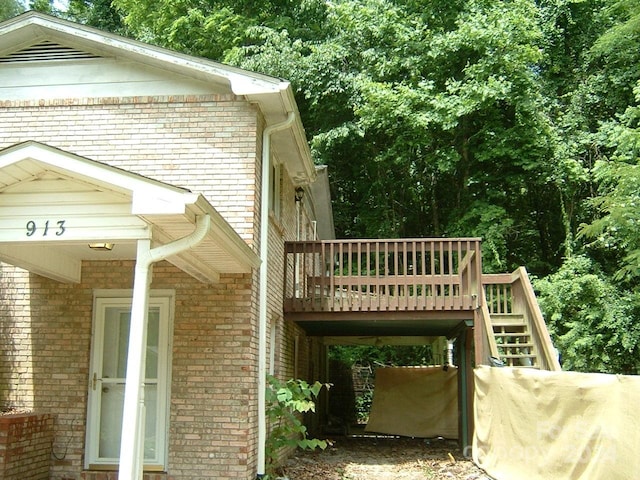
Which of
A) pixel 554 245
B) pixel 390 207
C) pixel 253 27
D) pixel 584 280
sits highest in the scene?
pixel 253 27

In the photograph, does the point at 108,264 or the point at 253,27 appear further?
the point at 253,27

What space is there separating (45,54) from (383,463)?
8437 millimetres

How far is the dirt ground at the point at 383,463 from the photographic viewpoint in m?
9.47

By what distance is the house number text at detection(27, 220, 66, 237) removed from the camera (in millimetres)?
5609

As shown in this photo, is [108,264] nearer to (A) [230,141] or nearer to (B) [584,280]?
(A) [230,141]

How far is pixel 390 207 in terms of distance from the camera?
21.8m

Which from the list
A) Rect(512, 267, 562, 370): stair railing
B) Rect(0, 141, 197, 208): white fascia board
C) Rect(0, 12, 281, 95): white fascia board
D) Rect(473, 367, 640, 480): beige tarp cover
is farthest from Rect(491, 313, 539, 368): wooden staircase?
Rect(0, 141, 197, 208): white fascia board

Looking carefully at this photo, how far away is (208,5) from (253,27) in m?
3.94

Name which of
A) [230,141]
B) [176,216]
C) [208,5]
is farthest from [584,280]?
[208,5]

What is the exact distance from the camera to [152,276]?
23.7 feet

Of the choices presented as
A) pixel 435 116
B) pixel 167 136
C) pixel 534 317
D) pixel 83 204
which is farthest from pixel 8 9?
pixel 534 317

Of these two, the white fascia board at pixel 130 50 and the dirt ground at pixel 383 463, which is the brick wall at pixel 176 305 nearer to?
the white fascia board at pixel 130 50

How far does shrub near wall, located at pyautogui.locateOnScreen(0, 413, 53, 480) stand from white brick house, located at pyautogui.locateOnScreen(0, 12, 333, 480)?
0.61ft

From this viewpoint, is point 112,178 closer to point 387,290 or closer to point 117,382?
point 117,382
